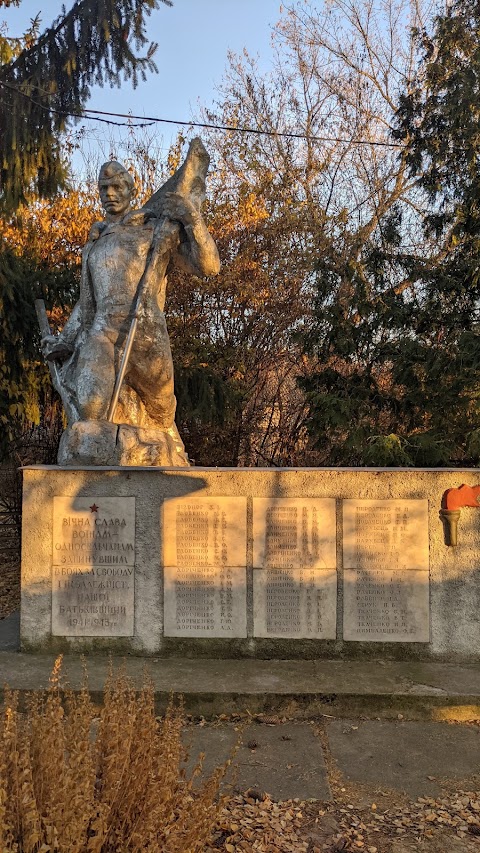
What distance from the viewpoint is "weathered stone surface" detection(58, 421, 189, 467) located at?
182 inches

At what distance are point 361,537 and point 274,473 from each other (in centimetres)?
68

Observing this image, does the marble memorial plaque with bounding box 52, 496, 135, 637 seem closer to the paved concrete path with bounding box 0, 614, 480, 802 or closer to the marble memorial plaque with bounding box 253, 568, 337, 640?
the paved concrete path with bounding box 0, 614, 480, 802

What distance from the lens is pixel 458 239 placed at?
29.7 ft

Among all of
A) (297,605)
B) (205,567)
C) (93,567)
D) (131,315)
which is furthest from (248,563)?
(131,315)

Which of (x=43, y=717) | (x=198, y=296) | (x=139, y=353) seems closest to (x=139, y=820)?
(x=43, y=717)

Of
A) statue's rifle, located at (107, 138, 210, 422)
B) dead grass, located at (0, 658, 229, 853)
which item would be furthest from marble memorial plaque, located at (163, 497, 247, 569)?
dead grass, located at (0, 658, 229, 853)

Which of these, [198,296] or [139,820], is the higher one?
[198,296]

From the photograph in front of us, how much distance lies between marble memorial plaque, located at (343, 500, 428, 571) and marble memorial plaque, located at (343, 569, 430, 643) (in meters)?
0.06

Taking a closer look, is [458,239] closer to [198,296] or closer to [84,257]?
[198,296]

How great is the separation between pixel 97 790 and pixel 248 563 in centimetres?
235

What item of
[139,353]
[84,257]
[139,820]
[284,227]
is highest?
[284,227]

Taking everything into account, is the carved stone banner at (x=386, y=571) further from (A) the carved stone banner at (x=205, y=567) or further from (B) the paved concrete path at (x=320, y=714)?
(A) the carved stone banner at (x=205, y=567)

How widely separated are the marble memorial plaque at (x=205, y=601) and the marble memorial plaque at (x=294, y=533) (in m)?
0.21

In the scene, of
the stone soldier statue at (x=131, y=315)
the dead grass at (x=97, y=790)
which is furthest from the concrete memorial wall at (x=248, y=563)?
the dead grass at (x=97, y=790)
